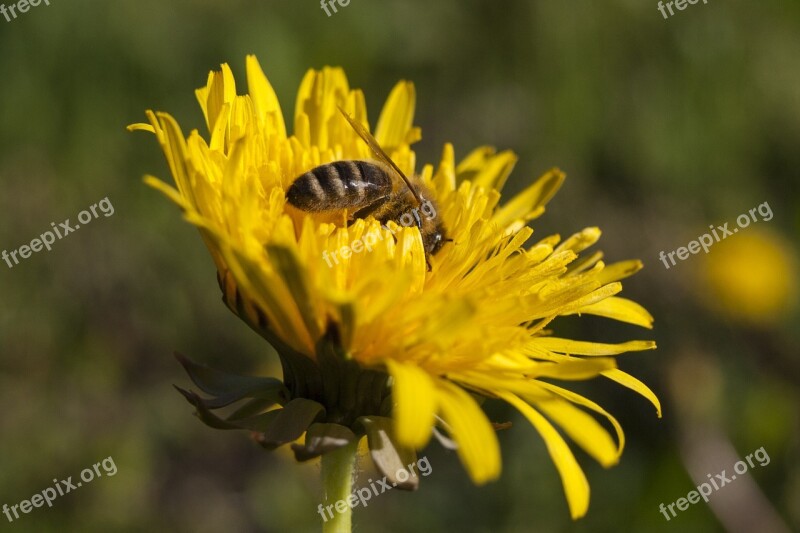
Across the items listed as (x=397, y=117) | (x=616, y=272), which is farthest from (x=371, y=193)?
(x=616, y=272)

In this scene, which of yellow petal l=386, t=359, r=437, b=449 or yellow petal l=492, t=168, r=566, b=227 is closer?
yellow petal l=386, t=359, r=437, b=449

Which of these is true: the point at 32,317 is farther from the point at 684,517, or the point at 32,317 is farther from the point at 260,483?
the point at 684,517

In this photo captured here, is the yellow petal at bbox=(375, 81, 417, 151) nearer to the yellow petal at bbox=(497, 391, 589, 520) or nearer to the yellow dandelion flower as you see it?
the yellow dandelion flower

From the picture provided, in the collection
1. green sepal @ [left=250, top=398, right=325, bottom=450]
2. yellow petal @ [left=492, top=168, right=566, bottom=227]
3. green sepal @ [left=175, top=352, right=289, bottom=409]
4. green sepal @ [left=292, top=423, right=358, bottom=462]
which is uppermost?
yellow petal @ [left=492, top=168, right=566, bottom=227]

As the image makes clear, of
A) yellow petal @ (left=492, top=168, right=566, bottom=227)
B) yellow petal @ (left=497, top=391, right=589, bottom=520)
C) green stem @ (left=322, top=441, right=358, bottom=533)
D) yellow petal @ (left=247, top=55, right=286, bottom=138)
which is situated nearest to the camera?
yellow petal @ (left=497, top=391, right=589, bottom=520)

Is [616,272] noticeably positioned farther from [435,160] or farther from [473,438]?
[435,160]

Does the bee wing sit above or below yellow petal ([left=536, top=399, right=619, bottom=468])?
above

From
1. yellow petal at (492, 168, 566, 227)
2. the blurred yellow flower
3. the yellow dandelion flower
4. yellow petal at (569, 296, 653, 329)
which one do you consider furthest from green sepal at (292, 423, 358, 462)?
the blurred yellow flower

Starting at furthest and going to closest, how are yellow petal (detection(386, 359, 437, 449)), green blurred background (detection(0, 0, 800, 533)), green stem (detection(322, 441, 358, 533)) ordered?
green blurred background (detection(0, 0, 800, 533)), green stem (detection(322, 441, 358, 533)), yellow petal (detection(386, 359, 437, 449))

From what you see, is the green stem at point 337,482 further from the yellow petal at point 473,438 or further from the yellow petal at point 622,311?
the yellow petal at point 622,311
